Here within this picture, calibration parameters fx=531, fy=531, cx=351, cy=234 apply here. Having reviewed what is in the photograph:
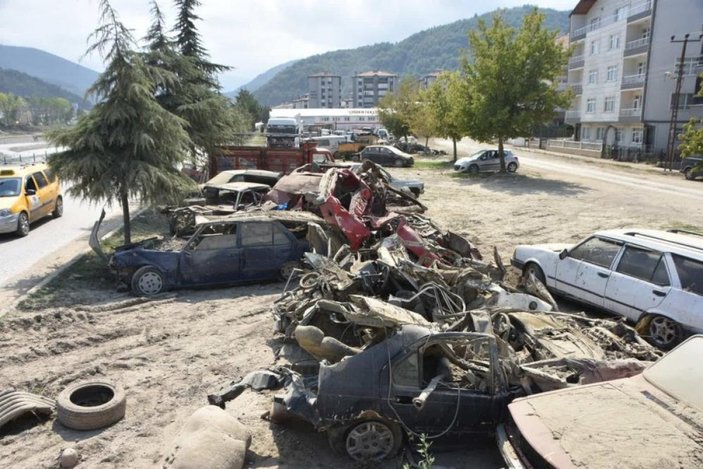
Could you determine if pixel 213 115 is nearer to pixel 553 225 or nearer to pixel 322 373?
pixel 553 225

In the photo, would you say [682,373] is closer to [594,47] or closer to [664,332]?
[664,332]

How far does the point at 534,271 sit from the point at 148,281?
7.32m

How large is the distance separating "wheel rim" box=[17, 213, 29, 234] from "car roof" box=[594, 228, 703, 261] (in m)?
14.2

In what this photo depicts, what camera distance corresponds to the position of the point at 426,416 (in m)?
5.10

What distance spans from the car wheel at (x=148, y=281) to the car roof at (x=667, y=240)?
8.01 m

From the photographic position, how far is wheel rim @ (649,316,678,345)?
294 inches

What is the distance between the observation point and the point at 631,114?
43.8m

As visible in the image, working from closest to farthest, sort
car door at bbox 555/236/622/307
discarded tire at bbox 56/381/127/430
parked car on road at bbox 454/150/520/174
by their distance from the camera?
1. discarded tire at bbox 56/381/127/430
2. car door at bbox 555/236/622/307
3. parked car on road at bbox 454/150/520/174

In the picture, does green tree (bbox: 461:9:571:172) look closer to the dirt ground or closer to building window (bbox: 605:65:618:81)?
the dirt ground

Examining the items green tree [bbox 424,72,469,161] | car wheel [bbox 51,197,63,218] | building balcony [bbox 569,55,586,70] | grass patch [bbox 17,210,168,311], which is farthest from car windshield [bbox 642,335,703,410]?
building balcony [bbox 569,55,586,70]

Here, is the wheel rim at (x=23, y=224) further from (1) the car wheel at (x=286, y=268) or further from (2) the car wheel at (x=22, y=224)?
(1) the car wheel at (x=286, y=268)

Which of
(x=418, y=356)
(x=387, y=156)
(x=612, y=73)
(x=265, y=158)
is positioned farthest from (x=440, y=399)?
(x=612, y=73)

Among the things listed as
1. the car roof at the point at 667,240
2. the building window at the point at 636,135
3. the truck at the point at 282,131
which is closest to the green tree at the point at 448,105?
the truck at the point at 282,131

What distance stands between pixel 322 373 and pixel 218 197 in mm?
10059
